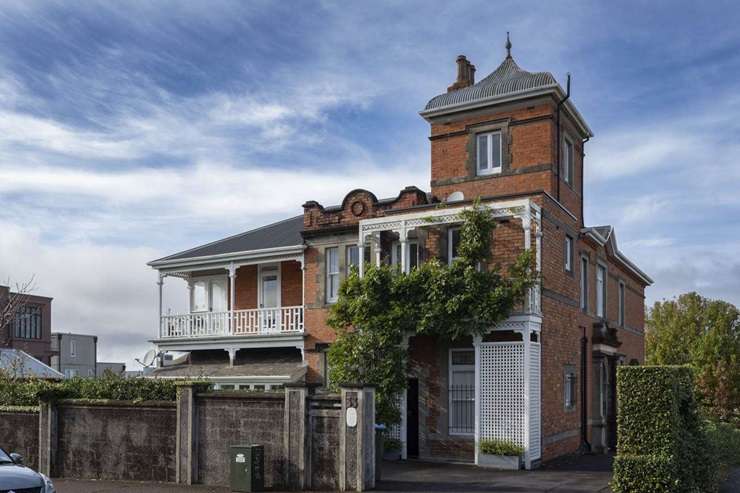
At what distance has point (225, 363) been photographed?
1182 inches

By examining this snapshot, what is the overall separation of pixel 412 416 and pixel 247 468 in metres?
7.92

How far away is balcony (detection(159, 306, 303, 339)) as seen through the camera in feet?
92.2

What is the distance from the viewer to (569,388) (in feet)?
84.9

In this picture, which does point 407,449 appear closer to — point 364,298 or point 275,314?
point 364,298

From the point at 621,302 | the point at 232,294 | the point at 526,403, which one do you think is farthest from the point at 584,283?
the point at 232,294

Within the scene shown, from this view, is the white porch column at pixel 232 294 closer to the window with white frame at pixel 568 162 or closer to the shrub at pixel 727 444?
the window with white frame at pixel 568 162

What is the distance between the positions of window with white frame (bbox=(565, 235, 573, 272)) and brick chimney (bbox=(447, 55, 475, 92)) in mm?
6957

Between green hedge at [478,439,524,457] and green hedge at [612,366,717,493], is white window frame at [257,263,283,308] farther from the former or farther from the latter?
green hedge at [612,366,717,493]

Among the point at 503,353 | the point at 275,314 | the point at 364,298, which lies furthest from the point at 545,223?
the point at 275,314

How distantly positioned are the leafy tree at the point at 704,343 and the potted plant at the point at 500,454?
23567 mm

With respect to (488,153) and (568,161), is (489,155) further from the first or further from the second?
(568,161)

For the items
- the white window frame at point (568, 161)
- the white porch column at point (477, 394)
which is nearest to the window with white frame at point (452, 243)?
the white porch column at point (477, 394)

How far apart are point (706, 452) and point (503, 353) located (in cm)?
642

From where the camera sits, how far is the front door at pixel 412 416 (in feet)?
78.0
